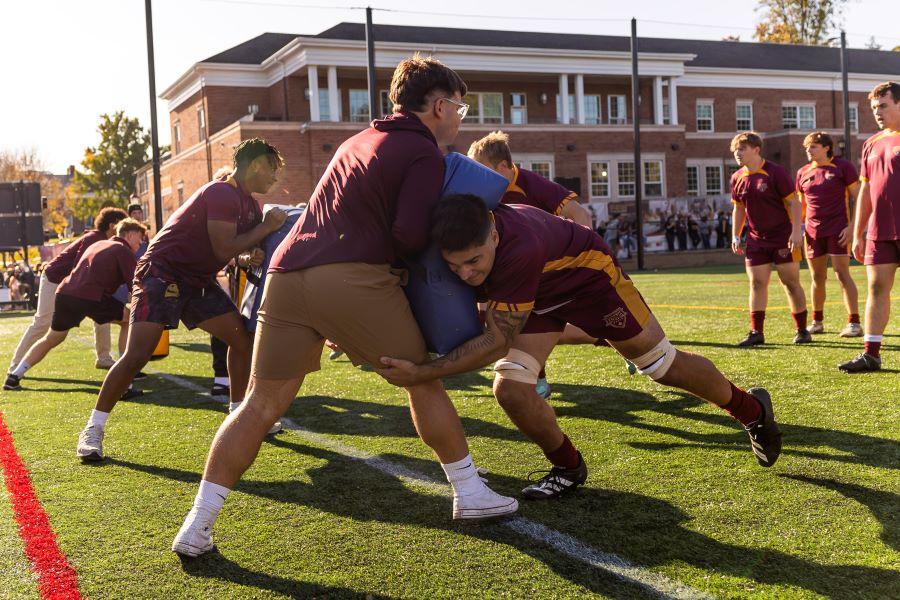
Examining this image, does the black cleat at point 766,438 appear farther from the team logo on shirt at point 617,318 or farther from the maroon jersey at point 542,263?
the maroon jersey at point 542,263

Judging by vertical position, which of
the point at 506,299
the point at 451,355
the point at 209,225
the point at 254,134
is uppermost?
the point at 254,134

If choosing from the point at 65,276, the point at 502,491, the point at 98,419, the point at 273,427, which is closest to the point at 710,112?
the point at 65,276

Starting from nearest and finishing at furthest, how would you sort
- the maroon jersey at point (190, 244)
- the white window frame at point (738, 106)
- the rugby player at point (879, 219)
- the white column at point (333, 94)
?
the maroon jersey at point (190, 244)
the rugby player at point (879, 219)
the white column at point (333, 94)
the white window frame at point (738, 106)

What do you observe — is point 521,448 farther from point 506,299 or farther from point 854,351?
point 854,351

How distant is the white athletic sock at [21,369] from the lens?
8797 millimetres

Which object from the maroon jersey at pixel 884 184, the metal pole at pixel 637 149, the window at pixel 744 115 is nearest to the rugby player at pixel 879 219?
the maroon jersey at pixel 884 184

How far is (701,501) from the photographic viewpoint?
13.0 feet

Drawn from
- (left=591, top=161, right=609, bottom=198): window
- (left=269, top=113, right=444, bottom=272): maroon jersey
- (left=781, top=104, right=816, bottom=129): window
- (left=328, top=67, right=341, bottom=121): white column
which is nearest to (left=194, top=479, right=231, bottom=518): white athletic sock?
(left=269, top=113, right=444, bottom=272): maroon jersey

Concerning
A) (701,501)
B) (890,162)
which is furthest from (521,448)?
(890,162)

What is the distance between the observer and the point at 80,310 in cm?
807

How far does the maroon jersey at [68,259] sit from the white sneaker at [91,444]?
3.82 m

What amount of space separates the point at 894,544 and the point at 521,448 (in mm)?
2254

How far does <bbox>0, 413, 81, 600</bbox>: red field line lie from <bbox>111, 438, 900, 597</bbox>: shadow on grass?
0.54 meters

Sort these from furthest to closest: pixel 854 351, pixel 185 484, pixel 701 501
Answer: pixel 854 351
pixel 185 484
pixel 701 501
